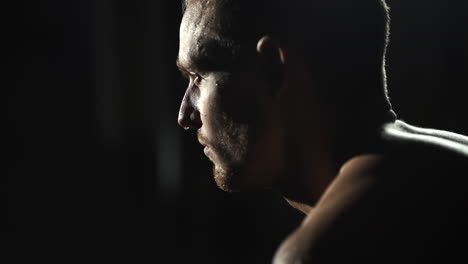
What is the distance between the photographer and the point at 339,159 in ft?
4.86

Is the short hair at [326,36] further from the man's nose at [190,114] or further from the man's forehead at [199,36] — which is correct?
the man's nose at [190,114]

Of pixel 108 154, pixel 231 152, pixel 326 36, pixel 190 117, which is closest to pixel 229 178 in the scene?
pixel 231 152

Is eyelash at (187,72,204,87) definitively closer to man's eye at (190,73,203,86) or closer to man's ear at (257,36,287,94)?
man's eye at (190,73,203,86)

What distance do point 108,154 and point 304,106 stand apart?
4.56 m

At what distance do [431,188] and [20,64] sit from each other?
5120 millimetres

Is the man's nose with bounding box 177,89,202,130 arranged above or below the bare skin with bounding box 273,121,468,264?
above

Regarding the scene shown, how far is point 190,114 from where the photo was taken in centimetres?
169

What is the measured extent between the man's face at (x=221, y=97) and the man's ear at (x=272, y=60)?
0.09 feet

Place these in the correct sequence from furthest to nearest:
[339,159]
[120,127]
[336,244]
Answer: [120,127] → [339,159] → [336,244]

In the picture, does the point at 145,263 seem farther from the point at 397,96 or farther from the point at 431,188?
the point at 431,188

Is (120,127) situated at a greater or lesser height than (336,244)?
lesser

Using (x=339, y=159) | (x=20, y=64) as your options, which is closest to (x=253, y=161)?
(x=339, y=159)

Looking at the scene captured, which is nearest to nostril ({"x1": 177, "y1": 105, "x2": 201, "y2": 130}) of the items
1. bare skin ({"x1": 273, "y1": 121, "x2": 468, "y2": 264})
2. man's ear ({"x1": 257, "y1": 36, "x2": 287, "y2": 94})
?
man's ear ({"x1": 257, "y1": 36, "x2": 287, "y2": 94})

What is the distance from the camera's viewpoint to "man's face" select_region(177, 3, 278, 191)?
5.07 ft
